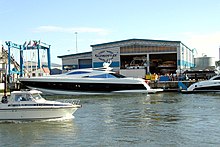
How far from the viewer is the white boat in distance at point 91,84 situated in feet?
172

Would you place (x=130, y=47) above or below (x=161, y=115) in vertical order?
above

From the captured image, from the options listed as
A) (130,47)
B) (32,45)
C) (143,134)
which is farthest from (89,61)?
(143,134)

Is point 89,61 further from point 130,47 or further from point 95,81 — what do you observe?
point 95,81

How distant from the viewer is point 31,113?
24.3 meters

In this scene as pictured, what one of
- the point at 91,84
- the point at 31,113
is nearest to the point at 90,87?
the point at 91,84

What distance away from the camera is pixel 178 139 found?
61.9ft

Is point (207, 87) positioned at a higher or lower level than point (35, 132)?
higher

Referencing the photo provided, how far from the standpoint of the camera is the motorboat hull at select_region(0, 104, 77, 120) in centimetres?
2405

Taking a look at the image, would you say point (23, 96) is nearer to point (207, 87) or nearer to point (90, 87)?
point (90, 87)

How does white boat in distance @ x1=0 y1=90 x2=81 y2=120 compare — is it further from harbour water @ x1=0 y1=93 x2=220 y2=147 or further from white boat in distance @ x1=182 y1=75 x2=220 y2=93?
white boat in distance @ x1=182 y1=75 x2=220 y2=93

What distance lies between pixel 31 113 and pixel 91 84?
93.5 ft

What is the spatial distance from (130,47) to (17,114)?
64167 mm

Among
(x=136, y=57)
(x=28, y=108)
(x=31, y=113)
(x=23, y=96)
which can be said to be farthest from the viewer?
(x=136, y=57)

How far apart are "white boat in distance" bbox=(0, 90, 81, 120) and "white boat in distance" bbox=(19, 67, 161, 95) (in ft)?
90.5
